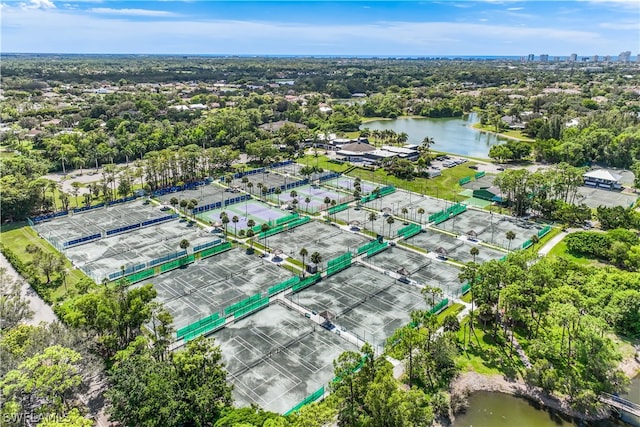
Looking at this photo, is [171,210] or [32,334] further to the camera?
[171,210]

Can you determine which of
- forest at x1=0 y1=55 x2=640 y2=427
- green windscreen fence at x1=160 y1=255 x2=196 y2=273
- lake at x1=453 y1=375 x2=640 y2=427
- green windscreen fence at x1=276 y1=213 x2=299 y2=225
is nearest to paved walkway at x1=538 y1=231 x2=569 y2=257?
forest at x1=0 y1=55 x2=640 y2=427

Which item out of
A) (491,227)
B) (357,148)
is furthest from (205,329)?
(357,148)

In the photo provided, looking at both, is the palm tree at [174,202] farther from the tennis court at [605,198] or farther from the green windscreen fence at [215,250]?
the tennis court at [605,198]

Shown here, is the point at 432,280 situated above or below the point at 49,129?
below

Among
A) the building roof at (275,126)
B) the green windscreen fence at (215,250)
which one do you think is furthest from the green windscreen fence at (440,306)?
the building roof at (275,126)

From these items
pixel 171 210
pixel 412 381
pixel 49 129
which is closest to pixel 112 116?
pixel 49 129

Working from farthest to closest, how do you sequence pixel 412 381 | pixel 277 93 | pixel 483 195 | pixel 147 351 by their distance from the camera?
pixel 277 93
pixel 483 195
pixel 412 381
pixel 147 351

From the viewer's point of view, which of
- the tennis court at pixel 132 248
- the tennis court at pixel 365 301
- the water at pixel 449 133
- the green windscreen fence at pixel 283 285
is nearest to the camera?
the tennis court at pixel 365 301

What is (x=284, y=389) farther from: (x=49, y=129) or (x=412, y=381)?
(x=49, y=129)
